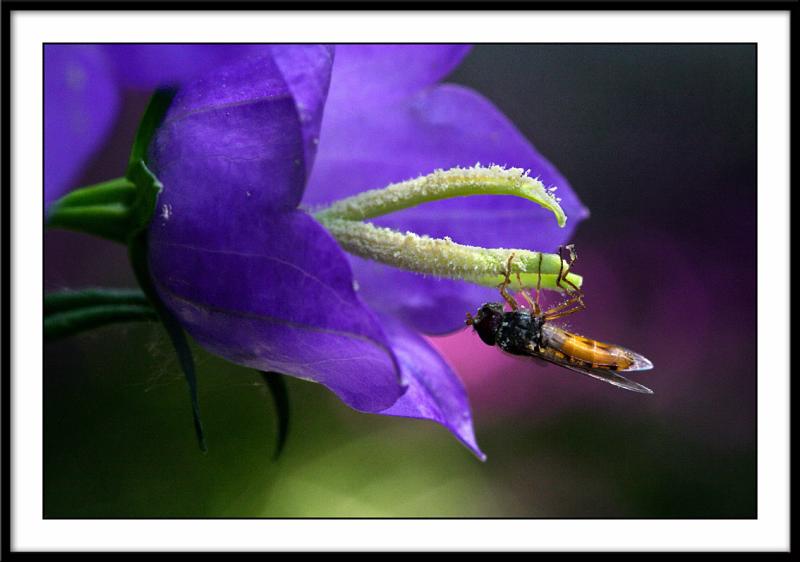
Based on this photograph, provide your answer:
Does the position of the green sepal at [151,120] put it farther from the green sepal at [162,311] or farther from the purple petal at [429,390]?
the purple petal at [429,390]

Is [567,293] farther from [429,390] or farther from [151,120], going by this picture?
[151,120]

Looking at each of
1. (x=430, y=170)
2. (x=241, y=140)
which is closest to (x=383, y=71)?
(x=430, y=170)

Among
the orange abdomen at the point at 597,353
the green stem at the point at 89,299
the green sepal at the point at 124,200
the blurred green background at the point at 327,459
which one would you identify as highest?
the green sepal at the point at 124,200

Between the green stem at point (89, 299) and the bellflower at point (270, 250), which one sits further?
the green stem at point (89, 299)

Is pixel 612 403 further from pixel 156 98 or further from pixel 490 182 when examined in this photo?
pixel 156 98

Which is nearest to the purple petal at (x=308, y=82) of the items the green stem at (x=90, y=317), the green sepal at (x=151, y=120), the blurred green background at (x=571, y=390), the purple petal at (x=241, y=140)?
the purple petal at (x=241, y=140)

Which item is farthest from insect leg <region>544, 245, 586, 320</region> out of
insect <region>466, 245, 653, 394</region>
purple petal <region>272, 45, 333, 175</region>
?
purple petal <region>272, 45, 333, 175</region>
